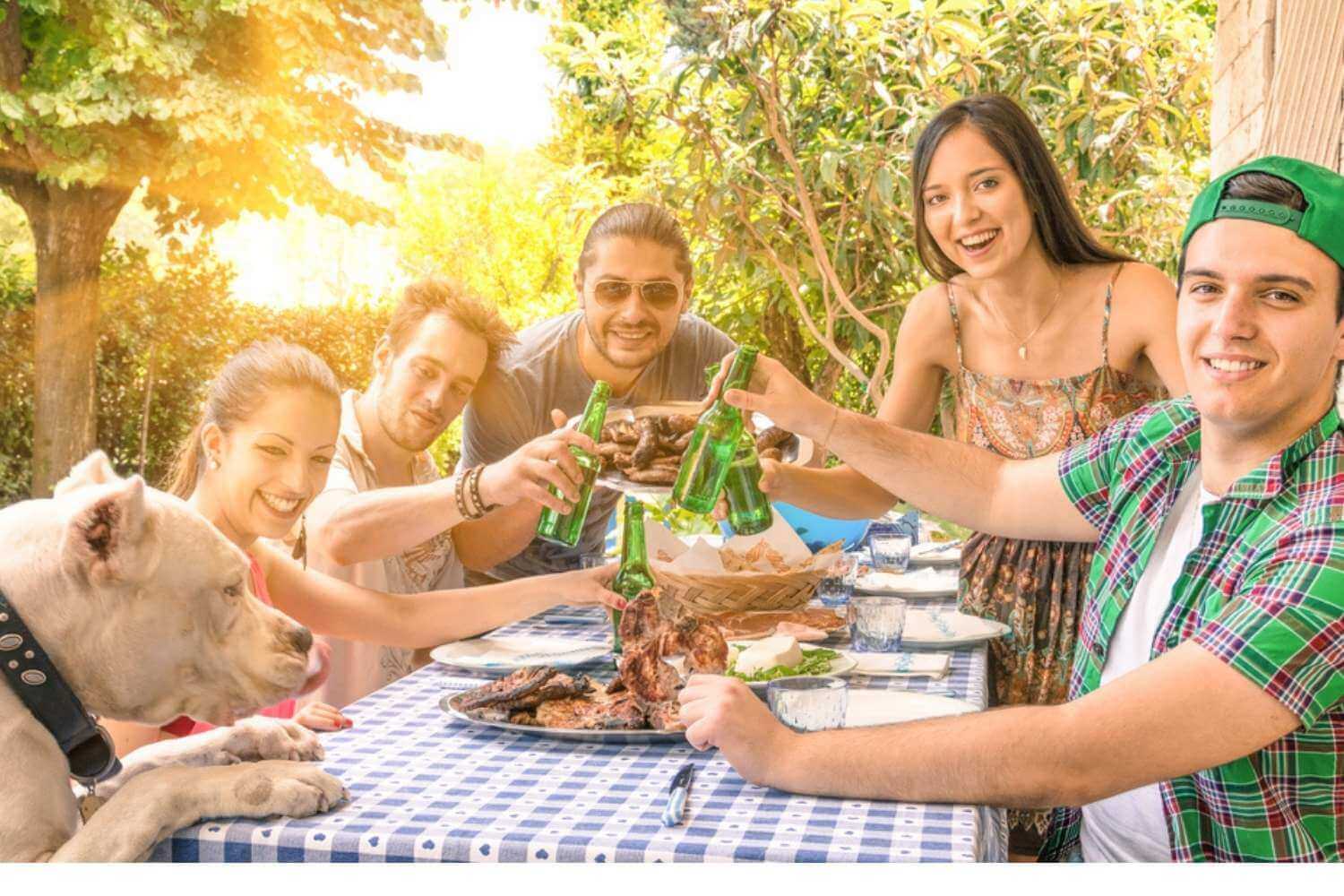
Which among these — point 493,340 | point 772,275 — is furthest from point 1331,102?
point 772,275

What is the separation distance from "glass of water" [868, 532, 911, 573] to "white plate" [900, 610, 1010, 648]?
0.35 meters

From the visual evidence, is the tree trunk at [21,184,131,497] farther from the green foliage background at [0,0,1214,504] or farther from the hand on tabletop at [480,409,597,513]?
the hand on tabletop at [480,409,597,513]

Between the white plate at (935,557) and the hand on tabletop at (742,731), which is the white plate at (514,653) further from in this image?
the white plate at (935,557)

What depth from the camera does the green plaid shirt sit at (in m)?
1.09

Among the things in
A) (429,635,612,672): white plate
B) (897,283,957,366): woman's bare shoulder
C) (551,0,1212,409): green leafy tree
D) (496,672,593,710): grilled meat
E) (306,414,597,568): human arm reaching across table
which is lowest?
(429,635,612,672): white plate

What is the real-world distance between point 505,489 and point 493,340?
67 centimetres

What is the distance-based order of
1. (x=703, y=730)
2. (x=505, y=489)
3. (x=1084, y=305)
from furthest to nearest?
1. (x=1084, y=305)
2. (x=505, y=489)
3. (x=703, y=730)

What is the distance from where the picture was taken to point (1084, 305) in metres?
2.05

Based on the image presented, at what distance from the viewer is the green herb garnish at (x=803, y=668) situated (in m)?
1.51

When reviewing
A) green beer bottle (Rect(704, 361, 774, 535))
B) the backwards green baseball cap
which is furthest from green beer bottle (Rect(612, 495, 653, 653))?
the backwards green baseball cap

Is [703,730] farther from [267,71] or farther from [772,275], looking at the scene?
[267,71]

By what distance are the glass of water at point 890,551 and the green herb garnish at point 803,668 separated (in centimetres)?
73

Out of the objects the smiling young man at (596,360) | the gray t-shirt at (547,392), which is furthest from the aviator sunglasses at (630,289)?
the gray t-shirt at (547,392)

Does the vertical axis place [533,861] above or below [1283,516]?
below
